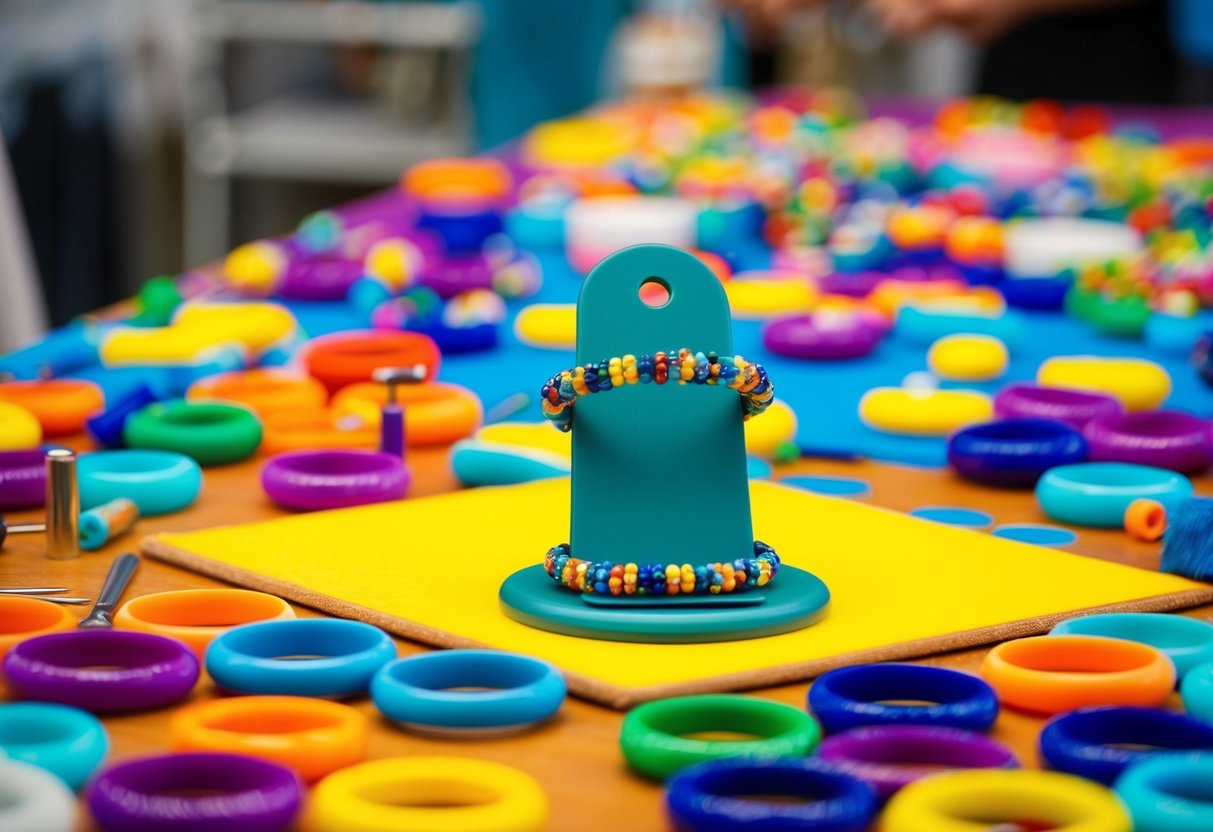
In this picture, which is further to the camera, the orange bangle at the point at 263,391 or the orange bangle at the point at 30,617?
the orange bangle at the point at 263,391

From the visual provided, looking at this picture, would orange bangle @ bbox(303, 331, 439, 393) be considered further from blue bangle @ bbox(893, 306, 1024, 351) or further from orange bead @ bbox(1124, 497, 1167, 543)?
orange bead @ bbox(1124, 497, 1167, 543)

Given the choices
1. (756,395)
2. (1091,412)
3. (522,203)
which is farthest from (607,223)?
(756,395)

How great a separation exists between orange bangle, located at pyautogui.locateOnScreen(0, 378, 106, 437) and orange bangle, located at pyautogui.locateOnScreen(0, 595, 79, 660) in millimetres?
493

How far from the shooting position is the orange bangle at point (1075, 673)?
89 cm

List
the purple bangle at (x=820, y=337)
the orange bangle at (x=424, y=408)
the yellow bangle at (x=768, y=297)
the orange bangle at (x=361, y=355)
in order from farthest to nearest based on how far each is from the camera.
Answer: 1. the yellow bangle at (x=768, y=297)
2. the purple bangle at (x=820, y=337)
3. the orange bangle at (x=361, y=355)
4. the orange bangle at (x=424, y=408)

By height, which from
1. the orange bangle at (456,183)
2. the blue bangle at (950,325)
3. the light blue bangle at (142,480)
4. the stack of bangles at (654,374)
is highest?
the orange bangle at (456,183)

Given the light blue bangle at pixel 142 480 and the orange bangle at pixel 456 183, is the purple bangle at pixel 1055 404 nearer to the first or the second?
the light blue bangle at pixel 142 480

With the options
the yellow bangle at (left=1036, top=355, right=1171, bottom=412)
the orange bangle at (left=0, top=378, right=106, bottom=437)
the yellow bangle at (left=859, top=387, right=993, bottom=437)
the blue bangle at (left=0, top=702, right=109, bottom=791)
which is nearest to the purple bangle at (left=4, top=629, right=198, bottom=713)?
the blue bangle at (left=0, top=702, right=109, bottom=791)

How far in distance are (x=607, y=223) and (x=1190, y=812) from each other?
5.30 feet

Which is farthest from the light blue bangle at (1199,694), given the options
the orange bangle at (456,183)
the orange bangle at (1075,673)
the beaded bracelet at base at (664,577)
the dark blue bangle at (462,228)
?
the orange bangle at (456,183)

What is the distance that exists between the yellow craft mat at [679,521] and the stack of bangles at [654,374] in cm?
8

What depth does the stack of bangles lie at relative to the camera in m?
0.99

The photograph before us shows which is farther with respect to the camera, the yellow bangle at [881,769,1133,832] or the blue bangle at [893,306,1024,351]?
the blue bangle at [893,306,1024,351]

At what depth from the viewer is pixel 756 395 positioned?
1.01 meters
